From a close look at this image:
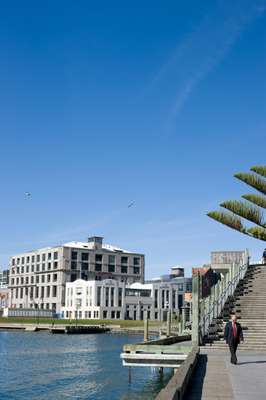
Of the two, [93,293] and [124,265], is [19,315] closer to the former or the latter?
[93,293]

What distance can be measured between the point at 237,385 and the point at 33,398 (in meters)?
15.0

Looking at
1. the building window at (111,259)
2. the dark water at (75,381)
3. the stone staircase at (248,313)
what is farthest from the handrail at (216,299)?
the building window at (111,259)

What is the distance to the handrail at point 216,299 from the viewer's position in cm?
2995

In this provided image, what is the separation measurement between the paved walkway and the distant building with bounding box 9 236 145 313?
157 metres

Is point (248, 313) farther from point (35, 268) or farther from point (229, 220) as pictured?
point (35, 268)

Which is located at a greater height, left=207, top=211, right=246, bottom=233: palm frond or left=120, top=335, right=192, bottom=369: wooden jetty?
left=207, top=211, right=246, bottom=233: palm frond

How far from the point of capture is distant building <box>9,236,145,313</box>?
17575 cm

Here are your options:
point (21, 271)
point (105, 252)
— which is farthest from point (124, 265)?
point (21, 271)

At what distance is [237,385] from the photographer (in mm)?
13977

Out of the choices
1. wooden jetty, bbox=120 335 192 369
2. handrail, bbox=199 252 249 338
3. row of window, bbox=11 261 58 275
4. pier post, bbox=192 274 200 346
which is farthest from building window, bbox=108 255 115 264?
wooden jetty, bbox=120 335 192 369

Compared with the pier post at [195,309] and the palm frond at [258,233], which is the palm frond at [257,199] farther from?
the pier post at [195,309]

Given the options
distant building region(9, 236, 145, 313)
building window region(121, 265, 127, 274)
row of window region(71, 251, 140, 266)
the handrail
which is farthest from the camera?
building window region(121, 265, 127, 274)

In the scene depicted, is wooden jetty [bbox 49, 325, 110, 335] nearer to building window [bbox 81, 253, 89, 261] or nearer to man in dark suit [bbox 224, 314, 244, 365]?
building window [bbox 81, 253, 89, 261]

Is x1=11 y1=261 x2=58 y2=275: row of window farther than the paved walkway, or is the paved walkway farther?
x1=11 y1=261 x2=58 y2=275: row of window
